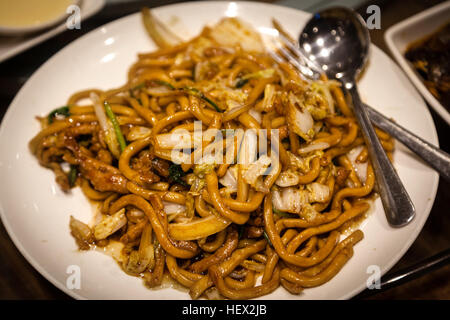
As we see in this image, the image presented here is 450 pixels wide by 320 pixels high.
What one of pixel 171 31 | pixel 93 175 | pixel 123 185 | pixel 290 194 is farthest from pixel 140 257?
pixel 171 31

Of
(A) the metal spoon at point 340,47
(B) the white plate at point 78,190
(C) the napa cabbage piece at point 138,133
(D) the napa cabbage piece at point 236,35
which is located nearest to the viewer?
(B) the white plate at point 78,190

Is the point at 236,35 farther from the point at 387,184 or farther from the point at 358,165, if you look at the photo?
the point at 387,184

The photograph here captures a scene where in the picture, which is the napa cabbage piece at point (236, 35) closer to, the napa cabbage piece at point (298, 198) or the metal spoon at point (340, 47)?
the metal spoon at point (340, 47)

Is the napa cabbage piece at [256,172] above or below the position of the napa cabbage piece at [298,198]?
above

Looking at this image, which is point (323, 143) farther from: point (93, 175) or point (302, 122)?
point (93, 175)

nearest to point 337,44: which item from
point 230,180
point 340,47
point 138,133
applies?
point 340,47

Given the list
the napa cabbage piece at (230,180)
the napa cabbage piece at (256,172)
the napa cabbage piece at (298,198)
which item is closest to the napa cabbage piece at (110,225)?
the napa cabbage piece at (230,180)

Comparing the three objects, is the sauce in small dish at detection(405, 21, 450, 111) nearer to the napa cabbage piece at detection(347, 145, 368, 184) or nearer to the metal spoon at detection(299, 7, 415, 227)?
the metal spoon at detection(299, 7, 415, 227)
